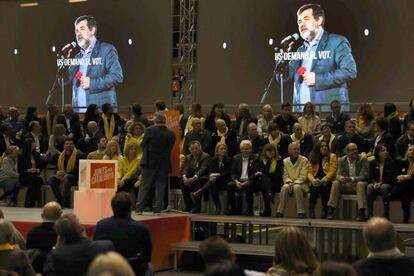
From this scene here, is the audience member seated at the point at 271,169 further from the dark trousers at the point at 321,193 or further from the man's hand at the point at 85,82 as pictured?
the man's hand at the point at 85,82

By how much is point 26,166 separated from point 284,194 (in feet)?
17.7

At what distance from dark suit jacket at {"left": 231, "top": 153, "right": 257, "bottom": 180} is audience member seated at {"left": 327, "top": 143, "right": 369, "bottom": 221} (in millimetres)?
1327

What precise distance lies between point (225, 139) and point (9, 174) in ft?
14.1

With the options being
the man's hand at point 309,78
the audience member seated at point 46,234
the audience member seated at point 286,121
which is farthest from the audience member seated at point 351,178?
the man's hand at point 309,78

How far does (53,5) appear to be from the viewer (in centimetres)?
2202

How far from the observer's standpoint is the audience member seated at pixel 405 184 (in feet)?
36.3

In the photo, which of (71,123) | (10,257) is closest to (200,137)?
(71,123)

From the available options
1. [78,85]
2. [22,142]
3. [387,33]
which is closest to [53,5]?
[78,85]

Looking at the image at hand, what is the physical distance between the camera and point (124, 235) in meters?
7.38

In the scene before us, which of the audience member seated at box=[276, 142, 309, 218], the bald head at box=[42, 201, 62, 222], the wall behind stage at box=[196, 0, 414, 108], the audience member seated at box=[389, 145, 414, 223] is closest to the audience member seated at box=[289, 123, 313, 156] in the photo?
the audience member seated at box=[276, 142, 309, 218]

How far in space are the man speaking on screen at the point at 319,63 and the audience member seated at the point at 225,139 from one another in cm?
473

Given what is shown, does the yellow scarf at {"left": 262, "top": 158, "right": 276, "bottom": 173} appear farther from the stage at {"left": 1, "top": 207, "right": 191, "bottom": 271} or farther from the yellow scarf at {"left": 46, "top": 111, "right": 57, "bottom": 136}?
the yellow scarf at {"left": 46, "top": 111, "right": 57, "bottom": 136}

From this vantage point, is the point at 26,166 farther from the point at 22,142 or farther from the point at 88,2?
the point at 88,2

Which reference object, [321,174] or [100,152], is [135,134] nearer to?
[100,152]
